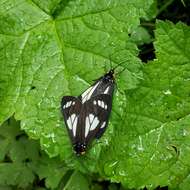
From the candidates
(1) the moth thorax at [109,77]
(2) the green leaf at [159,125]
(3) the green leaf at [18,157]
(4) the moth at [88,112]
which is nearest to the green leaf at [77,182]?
(3) the green leaf at [18,157]

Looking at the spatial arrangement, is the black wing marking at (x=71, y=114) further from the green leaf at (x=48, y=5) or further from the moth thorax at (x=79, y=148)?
the green leaf at (x=48, y=5)

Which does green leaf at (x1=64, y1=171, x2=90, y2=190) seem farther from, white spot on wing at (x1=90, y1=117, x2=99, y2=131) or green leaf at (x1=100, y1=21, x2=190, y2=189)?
white spot on wing at (x1=90, y1=117, x2=99, y2=131)

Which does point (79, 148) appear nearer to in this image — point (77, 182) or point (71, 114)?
point (71, 114)

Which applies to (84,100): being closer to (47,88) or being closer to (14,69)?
(47,88)

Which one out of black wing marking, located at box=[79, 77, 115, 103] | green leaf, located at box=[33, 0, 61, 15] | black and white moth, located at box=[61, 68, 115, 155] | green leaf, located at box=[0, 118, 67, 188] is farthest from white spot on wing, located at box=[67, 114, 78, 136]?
green leaf, located at box=[0, 118, 67, 188]

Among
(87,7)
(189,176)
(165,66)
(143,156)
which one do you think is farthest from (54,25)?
(189,176)
